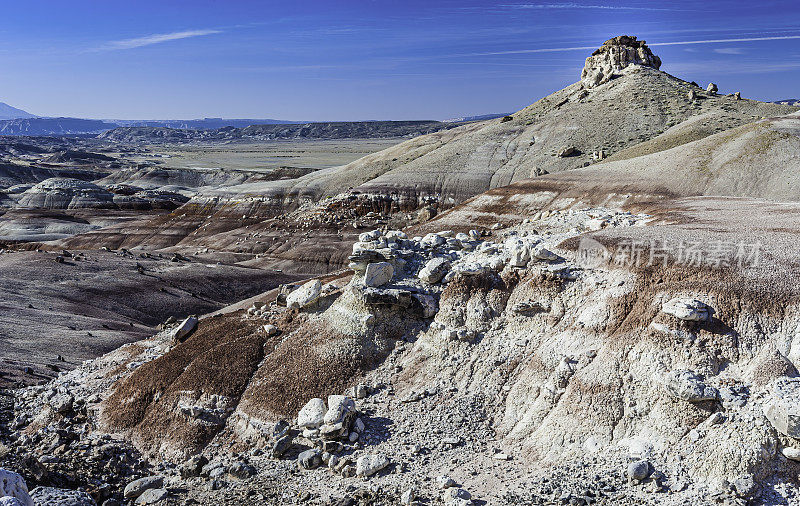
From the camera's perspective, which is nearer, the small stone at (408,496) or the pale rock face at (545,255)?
the small stone at (408,496)

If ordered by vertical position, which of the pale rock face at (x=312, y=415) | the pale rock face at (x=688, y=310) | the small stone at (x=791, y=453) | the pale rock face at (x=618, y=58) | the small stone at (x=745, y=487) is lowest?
the pale rock face at (x=312, y=415)

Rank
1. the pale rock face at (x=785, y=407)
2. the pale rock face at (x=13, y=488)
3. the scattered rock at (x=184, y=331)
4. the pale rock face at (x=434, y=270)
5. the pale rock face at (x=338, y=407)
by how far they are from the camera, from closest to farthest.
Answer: the pale rock face at (x=13, y=488) → the pale rock face at (x=785, y=407) → the pale rock face at (x=338, y=407) → the pale rock face at (x=434, y=270) → the scattered rock at (x=184, y=331)

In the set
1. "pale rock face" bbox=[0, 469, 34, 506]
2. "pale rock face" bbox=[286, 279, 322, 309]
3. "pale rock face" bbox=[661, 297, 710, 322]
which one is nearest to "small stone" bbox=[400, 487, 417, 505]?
"pale rock face" bbox=[0, 469, 34, 506]

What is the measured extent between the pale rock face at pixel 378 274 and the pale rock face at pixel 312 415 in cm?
493

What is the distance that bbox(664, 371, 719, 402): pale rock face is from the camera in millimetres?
13156

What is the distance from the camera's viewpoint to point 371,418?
54.1 feet

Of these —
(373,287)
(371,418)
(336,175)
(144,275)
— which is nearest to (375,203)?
(336,175)

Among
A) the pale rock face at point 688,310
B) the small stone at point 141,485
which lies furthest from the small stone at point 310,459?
the pale rock face at point 688,310

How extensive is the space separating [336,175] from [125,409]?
211 ft

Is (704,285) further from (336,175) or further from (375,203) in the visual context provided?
(336,175)

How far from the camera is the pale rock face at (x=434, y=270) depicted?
65.5ft

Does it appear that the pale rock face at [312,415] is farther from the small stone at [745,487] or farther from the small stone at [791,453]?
the small stone at [791,453]

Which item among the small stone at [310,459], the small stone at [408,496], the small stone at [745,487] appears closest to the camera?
the small stone at [745,487]

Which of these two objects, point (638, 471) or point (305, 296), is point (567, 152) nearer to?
point (305, 296)
